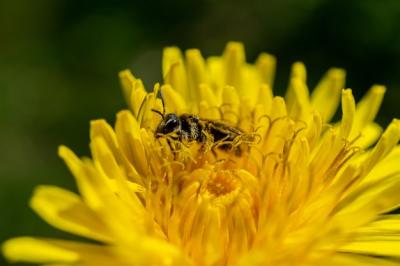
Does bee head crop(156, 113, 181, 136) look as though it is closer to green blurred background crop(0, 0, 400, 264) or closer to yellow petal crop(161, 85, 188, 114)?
yellow petal crop(161, 85, 188, 114)

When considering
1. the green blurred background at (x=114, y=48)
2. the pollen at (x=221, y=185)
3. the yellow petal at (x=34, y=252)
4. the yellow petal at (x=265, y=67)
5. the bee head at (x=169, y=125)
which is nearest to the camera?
the yellow petal at (x=34, y=252)

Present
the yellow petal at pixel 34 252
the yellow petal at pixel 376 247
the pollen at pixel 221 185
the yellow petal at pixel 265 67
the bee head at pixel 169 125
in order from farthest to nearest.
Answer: the yellow petal at pixel 265 67
the bee head at pixel 169 125
the pollen at pixel 221 185
the yellow petal at pixel 376 247
the yellow petal at pixel 34 252

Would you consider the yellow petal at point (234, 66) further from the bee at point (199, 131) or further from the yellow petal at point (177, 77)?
the bee at point (199, 131)

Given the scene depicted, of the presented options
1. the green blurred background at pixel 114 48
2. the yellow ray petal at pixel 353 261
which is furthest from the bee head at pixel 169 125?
the green blurred background at pixel 114 48

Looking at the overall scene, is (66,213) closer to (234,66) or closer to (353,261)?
(353,261)

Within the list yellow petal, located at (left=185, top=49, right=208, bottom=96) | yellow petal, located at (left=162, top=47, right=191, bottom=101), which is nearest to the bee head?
yellow petal, located at (left=162, top=47, right=191, bottom=101)

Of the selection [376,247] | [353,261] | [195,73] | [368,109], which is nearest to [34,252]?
[353,261]

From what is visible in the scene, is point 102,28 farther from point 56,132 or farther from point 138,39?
point 56,132
